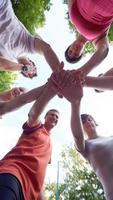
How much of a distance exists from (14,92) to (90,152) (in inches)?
57.6

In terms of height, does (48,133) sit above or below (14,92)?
below

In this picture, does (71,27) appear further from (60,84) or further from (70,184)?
(70,184)

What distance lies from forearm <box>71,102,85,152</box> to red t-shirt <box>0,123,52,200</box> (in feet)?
1.28

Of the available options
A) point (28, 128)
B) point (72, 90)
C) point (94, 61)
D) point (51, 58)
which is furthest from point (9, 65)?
point (72, 90)

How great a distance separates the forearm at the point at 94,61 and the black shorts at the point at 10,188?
4.41 ft

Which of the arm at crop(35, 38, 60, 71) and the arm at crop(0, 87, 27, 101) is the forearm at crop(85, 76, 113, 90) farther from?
the arm at crop(0, 87, 27, 101)

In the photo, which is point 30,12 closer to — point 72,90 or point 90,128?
point 90,128

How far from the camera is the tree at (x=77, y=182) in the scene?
64.1ft

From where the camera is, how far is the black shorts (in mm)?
3045

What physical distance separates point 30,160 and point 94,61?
1.28m

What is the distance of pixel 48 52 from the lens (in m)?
4.07

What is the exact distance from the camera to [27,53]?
4418 millimetres

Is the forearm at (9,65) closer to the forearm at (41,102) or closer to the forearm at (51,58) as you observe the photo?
the forearm at (51,58)

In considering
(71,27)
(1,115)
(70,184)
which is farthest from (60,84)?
(70,184)
